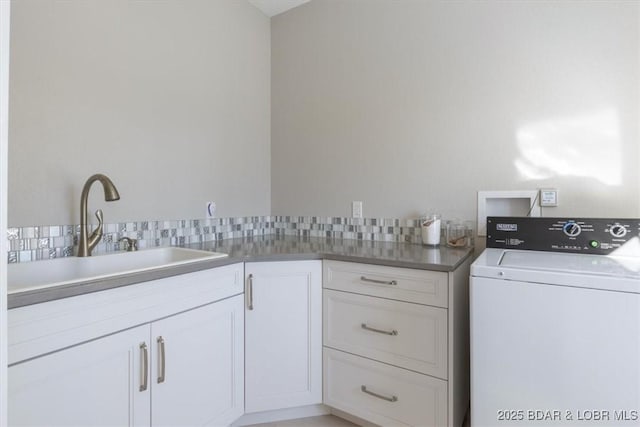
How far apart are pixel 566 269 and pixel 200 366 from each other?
1.46 m

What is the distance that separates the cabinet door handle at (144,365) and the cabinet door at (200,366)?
0.03 meters

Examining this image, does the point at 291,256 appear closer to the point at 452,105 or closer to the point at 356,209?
the point at 356,209

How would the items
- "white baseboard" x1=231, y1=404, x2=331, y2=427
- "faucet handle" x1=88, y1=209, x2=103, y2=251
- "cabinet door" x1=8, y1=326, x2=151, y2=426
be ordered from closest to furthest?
"cabinet door" x1=8, y1=326, x2=151, y2=426 < "faucet handle" x1=88, y1=209, x2=103, y2=251 < "white baseboard" x1=231, y1=404, x2=331, y2=427

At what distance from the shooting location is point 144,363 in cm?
125

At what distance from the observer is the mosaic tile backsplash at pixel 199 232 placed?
1417 mm

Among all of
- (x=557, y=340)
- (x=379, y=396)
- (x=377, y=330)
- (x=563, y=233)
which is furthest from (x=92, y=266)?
(x=563, y=233)

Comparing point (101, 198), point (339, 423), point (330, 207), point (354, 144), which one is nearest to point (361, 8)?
point (354, 144)

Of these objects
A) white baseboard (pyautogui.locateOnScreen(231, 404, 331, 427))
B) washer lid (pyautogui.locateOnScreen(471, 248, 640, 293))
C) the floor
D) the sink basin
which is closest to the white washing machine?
washer lid (pyautogui.locateOnScreen(471, 248, 640, 293))

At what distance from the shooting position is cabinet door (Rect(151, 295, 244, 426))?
1.32 m

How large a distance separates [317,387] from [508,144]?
1637 mm

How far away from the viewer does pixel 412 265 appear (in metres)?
1.51

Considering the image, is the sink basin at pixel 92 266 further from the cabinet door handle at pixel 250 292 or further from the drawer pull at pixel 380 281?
the drawer pull at pixel 380 281

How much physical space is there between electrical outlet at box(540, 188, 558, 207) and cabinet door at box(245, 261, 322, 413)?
1175 mm

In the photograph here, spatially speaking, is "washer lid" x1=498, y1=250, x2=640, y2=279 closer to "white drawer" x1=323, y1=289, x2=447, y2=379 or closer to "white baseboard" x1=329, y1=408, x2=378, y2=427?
"white drawer" x1=323, y1=289, x2=447, y2=379
